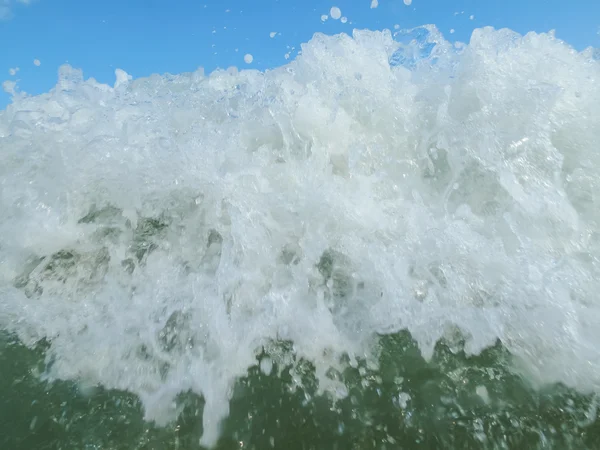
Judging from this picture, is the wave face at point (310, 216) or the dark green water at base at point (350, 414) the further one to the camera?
Result: the wave face at point (310, 216)

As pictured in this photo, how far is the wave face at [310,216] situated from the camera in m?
1.75

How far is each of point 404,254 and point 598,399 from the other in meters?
0.95

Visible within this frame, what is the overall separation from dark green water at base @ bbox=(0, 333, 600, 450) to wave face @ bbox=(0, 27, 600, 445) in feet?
0.21

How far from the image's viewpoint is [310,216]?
241cm

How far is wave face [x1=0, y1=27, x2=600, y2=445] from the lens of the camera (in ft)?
5.73

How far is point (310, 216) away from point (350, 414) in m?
1.22

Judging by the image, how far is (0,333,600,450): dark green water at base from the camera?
51.8 inches

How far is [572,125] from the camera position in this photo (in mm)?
2938

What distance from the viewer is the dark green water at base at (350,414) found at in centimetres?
131

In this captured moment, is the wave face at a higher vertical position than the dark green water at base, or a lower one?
higher

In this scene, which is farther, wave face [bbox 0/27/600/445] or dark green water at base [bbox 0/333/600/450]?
wave face [bbox 0/27/600/445]

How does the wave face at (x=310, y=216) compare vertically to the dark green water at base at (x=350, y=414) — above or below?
above

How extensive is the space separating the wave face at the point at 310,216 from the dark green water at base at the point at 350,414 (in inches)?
2.5

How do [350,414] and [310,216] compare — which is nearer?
[350,414]
